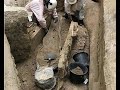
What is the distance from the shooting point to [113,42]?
5.83 meters

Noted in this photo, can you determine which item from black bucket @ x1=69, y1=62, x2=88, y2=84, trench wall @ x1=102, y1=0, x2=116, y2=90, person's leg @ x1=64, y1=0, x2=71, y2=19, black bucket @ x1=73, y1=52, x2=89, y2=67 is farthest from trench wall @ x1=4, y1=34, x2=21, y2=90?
person's leg @ x1=64, y1=0, x2=71, y2=19

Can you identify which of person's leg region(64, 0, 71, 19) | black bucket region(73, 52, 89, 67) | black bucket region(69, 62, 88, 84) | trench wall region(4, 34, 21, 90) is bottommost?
black bucket region(69, 62, 88, 84)

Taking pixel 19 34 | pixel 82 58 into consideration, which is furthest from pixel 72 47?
pixel 19 34

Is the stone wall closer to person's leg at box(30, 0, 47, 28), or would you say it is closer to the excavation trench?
the excavation trench

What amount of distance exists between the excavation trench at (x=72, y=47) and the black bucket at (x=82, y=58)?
0.12 metres

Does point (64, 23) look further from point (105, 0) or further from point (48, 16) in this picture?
point (105, 0)

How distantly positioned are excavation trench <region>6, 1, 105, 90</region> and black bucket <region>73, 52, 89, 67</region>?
0.38 ft

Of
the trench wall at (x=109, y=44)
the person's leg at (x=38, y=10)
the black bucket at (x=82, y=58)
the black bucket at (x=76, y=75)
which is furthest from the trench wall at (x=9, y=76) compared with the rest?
the person's leg at (x=38, y=10)

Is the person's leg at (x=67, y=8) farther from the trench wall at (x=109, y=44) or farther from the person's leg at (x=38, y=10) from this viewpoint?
the trench wall at (x=109, y=44)

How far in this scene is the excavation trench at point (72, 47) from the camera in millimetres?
6895

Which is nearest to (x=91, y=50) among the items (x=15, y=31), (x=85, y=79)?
(x=85, y=79)

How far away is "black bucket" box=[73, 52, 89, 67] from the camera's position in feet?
23.9

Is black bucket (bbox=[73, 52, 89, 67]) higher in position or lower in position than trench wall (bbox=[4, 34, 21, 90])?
lower

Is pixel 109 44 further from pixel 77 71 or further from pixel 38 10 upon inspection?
pixel 38 10
